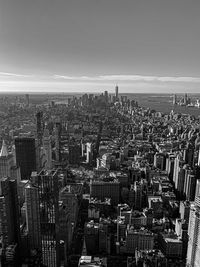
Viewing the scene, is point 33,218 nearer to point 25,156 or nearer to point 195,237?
point 195,237

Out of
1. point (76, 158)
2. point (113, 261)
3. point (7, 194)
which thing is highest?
point (7, 194)

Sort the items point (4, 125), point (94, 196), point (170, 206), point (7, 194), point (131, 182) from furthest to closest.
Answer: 1. point (4, 125)
2. point (131, 182)
3. point (94, 196)
4. point (170, 206)
5. point (7, 194)

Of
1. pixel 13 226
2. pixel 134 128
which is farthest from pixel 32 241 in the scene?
pixel 134 128

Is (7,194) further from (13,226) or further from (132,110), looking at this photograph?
(132,110)

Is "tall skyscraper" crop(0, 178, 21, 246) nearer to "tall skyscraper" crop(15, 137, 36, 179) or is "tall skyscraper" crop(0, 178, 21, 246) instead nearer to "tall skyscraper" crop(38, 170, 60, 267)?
"tall skyscraper" crop(38, 170, 60, 267)

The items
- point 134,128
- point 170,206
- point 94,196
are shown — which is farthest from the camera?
point 134,128

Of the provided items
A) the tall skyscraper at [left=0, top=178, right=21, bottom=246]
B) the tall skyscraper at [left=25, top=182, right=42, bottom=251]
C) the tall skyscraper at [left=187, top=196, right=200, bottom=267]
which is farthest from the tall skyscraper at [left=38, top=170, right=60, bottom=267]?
the tall skyscraper at [left=187, top=196, right=200, bottom=267]
